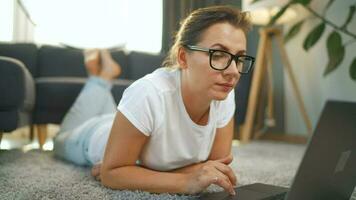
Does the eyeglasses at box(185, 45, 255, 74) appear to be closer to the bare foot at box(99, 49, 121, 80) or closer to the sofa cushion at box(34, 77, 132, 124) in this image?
the bare foot at box(99, 49, 121, 80)

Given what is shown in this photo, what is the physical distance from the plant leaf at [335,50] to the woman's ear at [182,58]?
4.37 feet

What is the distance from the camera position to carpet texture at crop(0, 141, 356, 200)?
35.4 inches

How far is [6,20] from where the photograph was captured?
2.31m

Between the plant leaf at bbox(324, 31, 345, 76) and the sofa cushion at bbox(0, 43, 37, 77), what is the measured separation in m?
1.63

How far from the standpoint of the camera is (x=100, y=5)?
2826 mm

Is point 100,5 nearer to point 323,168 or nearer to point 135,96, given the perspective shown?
point 135,96

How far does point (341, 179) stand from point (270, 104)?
1.94 m

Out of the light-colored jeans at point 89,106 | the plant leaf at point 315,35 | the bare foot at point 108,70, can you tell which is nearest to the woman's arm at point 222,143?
the light-colored jeans at point 89,106

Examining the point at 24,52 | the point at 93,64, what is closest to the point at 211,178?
the point at 93,64

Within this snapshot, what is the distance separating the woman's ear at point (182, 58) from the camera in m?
0.90

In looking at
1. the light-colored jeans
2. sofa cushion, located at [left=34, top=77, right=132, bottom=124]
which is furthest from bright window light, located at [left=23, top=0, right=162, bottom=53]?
the light-colored jeans

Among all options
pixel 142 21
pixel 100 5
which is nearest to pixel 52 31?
pixel 100 5

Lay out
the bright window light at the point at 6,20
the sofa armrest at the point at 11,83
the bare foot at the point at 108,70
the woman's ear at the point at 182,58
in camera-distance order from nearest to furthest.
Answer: the woman's ear at the point at 182,58, the sofa armrest at the point at 11,83, the bare foot at the point at 108,70, the bright window light at the point at 6,20

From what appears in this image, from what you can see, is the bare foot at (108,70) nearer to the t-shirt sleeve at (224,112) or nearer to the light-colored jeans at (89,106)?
the light-colored jeans at (89,106)
